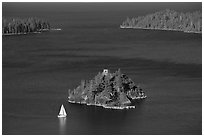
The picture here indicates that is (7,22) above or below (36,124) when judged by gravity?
above

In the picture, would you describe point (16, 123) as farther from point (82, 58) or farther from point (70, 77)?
point (82, 58)

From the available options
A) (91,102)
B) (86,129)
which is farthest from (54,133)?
(91,102)

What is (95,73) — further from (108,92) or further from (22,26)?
(22,26)

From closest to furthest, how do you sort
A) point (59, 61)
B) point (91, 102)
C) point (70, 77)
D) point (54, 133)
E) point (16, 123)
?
point (54, 133)
point (16, 123)
point (91, 102)
point (70, 77)
point (59, 61)

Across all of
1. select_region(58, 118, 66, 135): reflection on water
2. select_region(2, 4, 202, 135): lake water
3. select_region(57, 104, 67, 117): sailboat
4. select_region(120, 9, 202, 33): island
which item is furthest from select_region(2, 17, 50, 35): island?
select_region(58, 118, 66, 135): reflection on water

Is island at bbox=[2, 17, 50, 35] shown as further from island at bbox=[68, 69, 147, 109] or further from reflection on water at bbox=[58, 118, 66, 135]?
reflection on water at bbox=[58, 118, 66, 135]

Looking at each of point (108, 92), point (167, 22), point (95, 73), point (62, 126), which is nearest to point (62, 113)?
point (62, 126)
